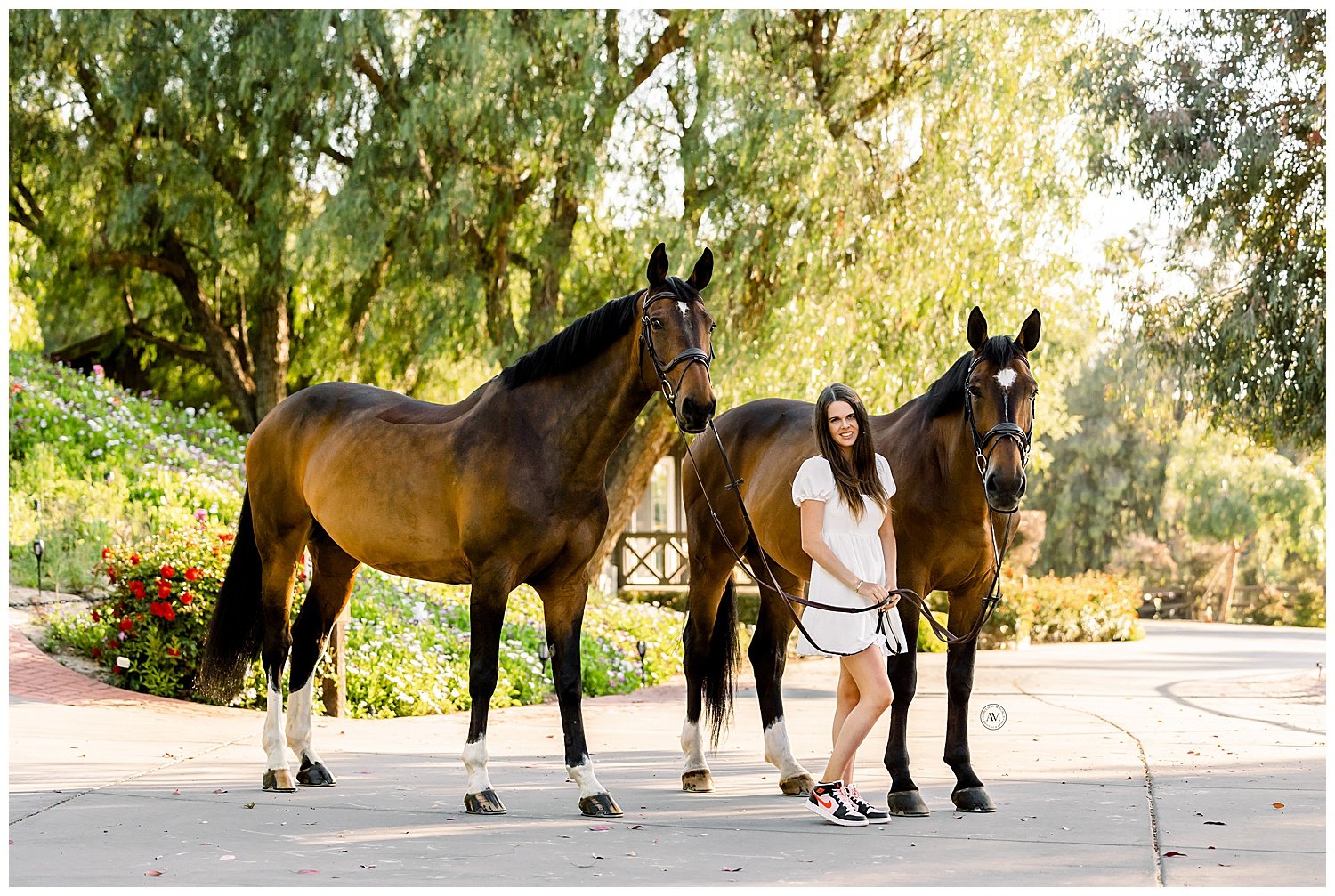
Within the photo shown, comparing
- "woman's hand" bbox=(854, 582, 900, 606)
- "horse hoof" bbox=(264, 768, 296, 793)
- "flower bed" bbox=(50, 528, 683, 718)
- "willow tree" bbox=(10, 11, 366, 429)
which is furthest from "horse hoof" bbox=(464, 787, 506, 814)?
"willow tree" bbox=(10, 11, 366, 429)

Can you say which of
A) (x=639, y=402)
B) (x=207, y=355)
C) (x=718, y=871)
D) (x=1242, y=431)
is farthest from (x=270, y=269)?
(x=718, y=871)

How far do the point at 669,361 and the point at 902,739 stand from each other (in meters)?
1.86

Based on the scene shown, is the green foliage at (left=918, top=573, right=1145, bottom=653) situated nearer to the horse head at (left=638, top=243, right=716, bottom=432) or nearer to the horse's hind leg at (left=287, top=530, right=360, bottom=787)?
the horse's hind leg at (left=287, top=530, right=360, bottom=787)

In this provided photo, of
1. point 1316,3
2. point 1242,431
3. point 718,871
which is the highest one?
point 1316,3

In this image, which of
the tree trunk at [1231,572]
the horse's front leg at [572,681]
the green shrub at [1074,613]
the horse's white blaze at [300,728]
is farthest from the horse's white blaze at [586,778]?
the tree trunk at [1231,572]

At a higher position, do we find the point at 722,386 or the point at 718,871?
the point at 722,386

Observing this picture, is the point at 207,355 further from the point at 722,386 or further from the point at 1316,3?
the point at 1316,3

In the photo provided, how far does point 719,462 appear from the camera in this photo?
6957 millimetres

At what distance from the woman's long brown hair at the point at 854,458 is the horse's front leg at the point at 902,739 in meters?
0.55

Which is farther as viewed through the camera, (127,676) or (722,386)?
(722,386)

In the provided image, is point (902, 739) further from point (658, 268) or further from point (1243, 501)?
point (1243, 501)

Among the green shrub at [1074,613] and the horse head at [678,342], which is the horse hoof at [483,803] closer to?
the horse head at [678,342]

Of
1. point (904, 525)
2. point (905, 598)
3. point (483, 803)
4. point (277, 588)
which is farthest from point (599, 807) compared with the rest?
point (277, 588)

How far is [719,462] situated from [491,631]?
6.15ft
